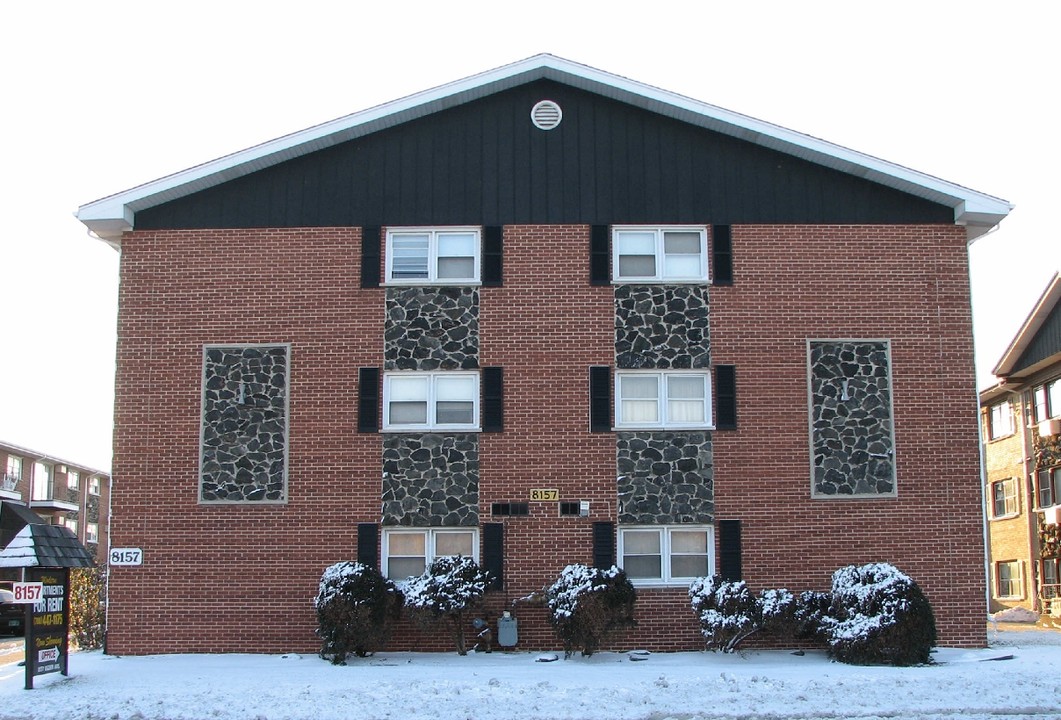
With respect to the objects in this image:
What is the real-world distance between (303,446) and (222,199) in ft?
16.4

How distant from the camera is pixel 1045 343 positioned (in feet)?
132

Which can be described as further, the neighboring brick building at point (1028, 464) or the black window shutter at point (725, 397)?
the neighboring brick building at point (1028, 464)

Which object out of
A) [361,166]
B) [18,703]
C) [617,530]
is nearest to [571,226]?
[361,166]

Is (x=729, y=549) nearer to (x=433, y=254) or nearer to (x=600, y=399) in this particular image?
(x=600, y=399)

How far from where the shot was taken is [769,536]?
73.3 ft

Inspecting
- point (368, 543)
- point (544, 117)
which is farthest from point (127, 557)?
point (544, 117)

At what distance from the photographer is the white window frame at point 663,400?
74.2 feet

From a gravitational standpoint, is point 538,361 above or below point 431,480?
above

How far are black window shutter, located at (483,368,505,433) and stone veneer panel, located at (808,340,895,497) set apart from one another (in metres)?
5.75

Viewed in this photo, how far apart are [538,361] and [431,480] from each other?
295 cm

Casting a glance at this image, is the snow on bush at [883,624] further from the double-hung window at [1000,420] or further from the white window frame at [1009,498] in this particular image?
the double-hung window at [1000,420]

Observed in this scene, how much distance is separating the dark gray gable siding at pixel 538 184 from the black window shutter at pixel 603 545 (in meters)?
5.71

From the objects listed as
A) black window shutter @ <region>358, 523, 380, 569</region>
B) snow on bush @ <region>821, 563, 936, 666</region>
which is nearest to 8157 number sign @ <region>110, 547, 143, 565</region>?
black window shutter @ <region>358, 523, 380, 569</region>

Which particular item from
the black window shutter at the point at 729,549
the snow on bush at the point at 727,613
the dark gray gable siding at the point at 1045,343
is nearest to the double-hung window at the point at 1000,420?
the dark gray gable siding at the point at 1045,343
